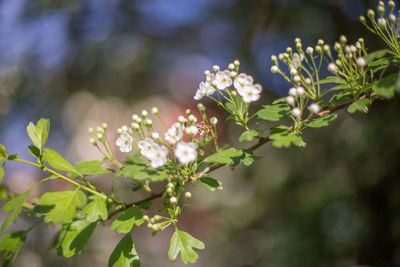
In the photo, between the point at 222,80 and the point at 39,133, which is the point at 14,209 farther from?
the point at 222,80

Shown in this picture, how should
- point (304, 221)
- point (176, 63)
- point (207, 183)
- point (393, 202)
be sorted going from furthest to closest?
point (176, 63), point (304, 221), point (393, 202), point (207, 183)

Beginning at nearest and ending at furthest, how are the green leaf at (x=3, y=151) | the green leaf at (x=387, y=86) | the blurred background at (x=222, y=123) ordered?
the green leaf at (x=387, y=86)
the green leaf at (x=3, y=151)
the blurred background at (x=222, y=123)

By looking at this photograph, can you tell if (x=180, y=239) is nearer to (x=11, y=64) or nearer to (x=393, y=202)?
(x=393, y=202)

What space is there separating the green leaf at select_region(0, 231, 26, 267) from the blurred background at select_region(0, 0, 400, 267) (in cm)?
210

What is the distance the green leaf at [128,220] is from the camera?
0.74 metres

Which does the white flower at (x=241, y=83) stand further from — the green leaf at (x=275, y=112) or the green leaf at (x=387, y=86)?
the green leaf at (x=387, y=86)

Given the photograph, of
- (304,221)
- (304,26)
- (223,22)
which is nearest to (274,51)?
(304,26)

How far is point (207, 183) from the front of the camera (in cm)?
79

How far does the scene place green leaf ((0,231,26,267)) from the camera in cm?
86

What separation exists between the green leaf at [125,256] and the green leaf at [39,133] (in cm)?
35

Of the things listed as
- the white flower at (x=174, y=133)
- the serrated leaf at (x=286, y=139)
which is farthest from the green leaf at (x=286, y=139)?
the white flower at (x=174, y=133)

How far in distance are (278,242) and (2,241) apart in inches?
95.2

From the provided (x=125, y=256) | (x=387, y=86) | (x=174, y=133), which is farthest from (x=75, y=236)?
(x=387, y=86)

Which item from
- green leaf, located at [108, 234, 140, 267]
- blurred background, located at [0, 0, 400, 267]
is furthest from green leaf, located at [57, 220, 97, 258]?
blurred background, located at [0, 0, 400, 267]
